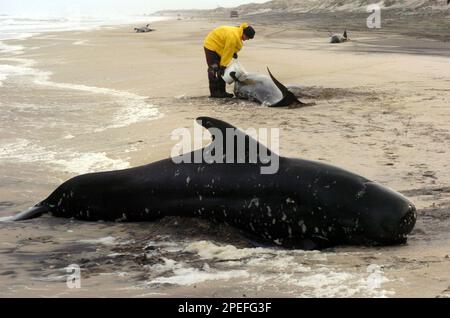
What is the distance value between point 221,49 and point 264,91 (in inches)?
56.0

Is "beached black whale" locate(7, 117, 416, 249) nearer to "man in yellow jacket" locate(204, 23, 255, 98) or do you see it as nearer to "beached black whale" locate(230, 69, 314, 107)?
"beached black whale" locate(230, 69, 314, 107)

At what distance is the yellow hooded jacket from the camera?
1184 centimetres

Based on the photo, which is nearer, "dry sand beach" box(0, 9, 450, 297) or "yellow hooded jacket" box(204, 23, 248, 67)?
"dry sand beach" box(0, 9, 450, 297)

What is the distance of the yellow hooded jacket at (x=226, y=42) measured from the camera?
466 inches

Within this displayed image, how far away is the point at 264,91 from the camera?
11250mm

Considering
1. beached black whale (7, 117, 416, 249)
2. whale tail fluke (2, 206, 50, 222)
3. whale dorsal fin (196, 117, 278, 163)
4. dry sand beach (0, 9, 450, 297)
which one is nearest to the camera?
dry sand beach (0, 9, 450, 297)

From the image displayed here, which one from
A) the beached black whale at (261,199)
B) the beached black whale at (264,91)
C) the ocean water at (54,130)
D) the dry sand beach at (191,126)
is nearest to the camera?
the dry sand beach at (191,126)

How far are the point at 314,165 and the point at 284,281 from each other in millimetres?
1350

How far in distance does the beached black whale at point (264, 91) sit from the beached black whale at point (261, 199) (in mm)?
5339

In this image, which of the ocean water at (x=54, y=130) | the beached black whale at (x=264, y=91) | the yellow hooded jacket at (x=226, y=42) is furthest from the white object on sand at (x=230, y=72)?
the ocean water at (x=54, y=130)

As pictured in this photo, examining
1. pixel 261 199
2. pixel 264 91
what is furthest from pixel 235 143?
pixel 264 91

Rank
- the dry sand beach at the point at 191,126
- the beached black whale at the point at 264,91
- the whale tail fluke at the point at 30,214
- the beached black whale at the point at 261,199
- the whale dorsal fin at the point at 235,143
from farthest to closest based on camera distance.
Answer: the beached black whale at the point at 264,91 → the whale tail fluke at the point at 30,214 → the whale dorsal fin at the point at 235,143 → the beached black whale at the point at 261,199 → the dry sand beach at the point at 191,126

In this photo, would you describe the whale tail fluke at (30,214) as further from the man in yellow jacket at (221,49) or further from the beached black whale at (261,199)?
the man in yellow jacket at (221,49)

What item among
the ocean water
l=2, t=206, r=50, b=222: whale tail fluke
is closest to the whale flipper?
l=2, t=206, r=50, b=222: whale tail fluke
